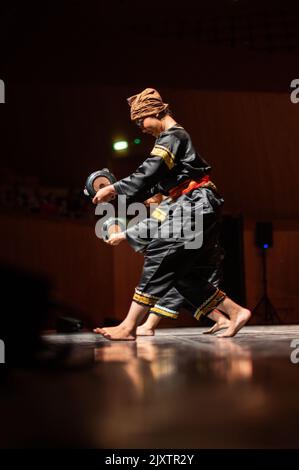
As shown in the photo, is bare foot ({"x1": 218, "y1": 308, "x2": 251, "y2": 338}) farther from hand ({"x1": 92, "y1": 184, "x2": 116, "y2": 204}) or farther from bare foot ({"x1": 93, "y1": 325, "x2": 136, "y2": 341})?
hand ({"x1": 92, "y1": 184, "x2": 116, "y2": 204})

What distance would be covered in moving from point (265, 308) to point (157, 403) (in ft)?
14.8

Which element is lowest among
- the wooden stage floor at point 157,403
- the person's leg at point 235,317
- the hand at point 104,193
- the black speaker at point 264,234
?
the wooden stage floor at point 157,403

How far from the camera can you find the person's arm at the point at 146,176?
2012 millimetres

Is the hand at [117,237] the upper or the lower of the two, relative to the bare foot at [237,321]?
upper

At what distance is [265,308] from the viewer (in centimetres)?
522

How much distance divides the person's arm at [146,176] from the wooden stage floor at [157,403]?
2.48 feet

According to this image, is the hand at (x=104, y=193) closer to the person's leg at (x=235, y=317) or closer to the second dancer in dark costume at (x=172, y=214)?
the second dancer in dark costume at (x=172, y=214)

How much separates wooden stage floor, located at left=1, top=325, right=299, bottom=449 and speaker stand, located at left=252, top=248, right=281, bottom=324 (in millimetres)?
3814

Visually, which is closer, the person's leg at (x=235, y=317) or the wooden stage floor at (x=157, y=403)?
the wooden stage floor at (x=157, y=403)

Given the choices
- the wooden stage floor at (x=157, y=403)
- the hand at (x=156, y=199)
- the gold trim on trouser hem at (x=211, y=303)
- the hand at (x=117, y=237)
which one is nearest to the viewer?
the wooden stage floor at (x=157, y=403)

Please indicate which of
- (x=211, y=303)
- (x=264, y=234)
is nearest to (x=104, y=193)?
(x=211, y=303)

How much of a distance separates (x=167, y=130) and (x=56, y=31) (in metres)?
3.39

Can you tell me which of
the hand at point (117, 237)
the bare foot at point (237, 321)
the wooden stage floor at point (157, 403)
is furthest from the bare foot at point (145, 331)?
the wooden stage floor at point (157, 403)

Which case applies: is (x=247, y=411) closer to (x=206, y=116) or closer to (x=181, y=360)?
(x=181, y=360)
